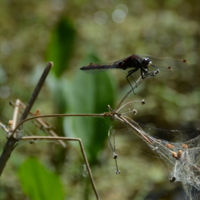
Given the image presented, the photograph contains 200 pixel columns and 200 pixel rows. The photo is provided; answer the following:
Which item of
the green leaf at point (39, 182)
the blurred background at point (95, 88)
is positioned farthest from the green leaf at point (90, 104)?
the green leaf at point (39, 182)

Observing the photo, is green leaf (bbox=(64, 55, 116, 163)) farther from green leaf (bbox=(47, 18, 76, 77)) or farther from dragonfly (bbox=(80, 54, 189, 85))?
dragonfly (bbox=(80, 54, 189, 85))

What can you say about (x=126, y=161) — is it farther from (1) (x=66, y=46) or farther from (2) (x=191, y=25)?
(2) (x=191, y=25)

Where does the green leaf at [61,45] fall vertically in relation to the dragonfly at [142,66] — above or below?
above

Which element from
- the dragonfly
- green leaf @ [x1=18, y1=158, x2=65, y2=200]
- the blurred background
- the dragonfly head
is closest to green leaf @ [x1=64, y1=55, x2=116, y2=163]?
the blurred background

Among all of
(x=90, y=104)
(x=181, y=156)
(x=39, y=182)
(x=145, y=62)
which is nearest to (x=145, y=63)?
(x=145, y=62)

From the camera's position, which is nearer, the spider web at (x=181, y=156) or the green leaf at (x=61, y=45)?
the spider web at (x=181, y=156)

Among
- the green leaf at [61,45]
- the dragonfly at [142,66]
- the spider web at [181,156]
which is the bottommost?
the spider web at [181,156]

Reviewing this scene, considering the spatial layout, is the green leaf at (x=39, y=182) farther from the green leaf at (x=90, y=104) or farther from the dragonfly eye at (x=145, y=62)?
the dragonfly eye at (x=145, y=62)
